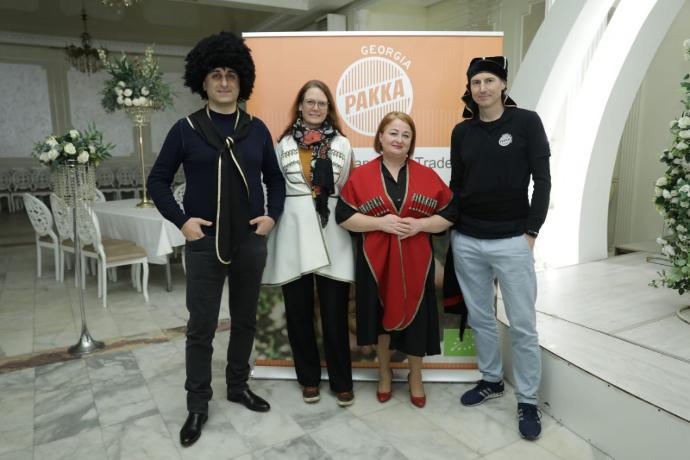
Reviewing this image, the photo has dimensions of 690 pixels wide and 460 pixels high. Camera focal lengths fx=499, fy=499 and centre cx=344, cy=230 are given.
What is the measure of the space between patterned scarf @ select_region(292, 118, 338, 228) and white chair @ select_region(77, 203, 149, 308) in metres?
2.51

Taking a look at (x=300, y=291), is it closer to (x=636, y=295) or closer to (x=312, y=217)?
(x=312, y=217)

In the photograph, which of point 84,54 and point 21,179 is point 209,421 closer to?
point 84,54

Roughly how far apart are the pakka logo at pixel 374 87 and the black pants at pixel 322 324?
855 millimetres

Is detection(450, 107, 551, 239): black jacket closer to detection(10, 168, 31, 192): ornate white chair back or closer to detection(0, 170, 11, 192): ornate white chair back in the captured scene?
detection(10, 168, 31, 192): ornate white chair back

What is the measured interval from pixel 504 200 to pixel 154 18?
8.77 meters

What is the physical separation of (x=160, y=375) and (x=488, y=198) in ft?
6.65

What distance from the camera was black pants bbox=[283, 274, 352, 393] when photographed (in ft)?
7.75

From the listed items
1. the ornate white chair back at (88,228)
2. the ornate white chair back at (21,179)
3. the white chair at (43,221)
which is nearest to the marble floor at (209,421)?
the ornate white chair back at (88,228)

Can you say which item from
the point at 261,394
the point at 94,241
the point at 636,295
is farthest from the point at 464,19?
the point at 261,394

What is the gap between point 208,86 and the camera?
2062 mm

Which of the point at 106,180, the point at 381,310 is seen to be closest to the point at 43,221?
the point at 381,310

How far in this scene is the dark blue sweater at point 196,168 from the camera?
2.02 meters

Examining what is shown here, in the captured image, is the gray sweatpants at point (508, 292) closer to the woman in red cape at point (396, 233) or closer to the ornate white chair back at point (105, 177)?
the woman in red cape at point (396, 233)

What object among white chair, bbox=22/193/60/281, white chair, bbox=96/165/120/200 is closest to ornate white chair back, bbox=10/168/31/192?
white chair, bbox=96/165/120/200
